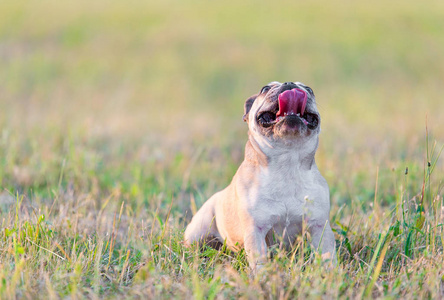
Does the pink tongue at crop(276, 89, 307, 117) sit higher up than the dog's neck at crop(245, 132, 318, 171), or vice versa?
the pink tongue at crop(276, 89, 307, 117)

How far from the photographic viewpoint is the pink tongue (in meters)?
3.51

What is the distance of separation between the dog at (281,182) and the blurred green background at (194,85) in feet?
4.93

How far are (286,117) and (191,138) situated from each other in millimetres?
5586

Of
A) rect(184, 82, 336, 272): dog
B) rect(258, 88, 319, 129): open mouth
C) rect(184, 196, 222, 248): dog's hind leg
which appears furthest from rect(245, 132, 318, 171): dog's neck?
rect(184, 196, 222, 248): dog's hind leg

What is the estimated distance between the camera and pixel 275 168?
11.8ft

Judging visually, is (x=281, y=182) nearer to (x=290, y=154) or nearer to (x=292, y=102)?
(x=290, y=154)

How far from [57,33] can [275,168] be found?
55.4 feet

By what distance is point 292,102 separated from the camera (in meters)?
3.52

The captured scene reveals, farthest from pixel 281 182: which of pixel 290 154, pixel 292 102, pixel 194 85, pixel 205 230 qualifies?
pixel 194 85

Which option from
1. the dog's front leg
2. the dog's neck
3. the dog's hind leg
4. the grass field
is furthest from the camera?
the dog's hind leg

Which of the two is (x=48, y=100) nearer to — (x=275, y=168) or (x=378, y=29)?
(x=275, y=168)

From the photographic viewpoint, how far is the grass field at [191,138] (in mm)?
3197

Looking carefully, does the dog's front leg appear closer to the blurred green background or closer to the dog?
the dog

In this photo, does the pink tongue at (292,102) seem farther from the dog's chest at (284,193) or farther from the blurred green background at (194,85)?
the blurred green background at (194,85)
